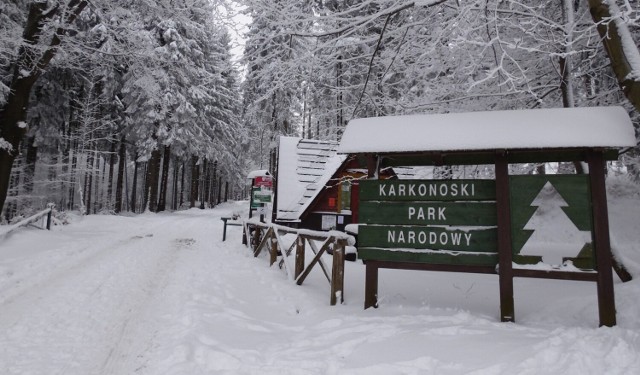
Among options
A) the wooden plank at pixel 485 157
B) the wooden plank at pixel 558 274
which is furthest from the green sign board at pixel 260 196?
the wooden plank at pixel 558 274

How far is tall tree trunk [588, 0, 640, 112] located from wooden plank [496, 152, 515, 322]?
1.50 m

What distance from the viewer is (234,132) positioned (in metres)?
42.9

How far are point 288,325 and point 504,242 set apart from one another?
10.6ft

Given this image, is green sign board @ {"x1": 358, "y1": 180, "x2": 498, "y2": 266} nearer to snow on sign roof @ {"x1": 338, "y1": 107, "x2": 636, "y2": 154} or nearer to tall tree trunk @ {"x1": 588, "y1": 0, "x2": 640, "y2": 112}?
snow on sign roof @ {"x1": 338, "y1": 107, "x2": 636, "y2": 154}

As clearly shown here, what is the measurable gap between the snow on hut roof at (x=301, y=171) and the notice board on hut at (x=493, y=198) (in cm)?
991

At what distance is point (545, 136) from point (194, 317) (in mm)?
5247

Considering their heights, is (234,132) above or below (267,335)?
above

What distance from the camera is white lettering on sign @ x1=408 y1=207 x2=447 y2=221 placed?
211 inches

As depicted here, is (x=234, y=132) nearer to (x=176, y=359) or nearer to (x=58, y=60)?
(x=58, y=60)

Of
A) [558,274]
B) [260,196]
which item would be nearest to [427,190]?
[558,274]

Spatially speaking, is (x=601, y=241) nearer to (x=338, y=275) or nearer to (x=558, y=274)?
(x=558, y=274)

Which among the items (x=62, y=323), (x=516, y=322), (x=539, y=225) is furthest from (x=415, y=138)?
(x=62, y=323)

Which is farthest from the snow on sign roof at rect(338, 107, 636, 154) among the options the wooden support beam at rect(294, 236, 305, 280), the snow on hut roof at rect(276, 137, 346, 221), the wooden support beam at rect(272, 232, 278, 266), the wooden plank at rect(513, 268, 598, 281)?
the snow on hut roof at rect(276, 137, 346, 221)

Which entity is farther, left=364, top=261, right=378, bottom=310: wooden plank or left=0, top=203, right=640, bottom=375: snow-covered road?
left=364, top=261, right=378, bottom=310: wooden plank
